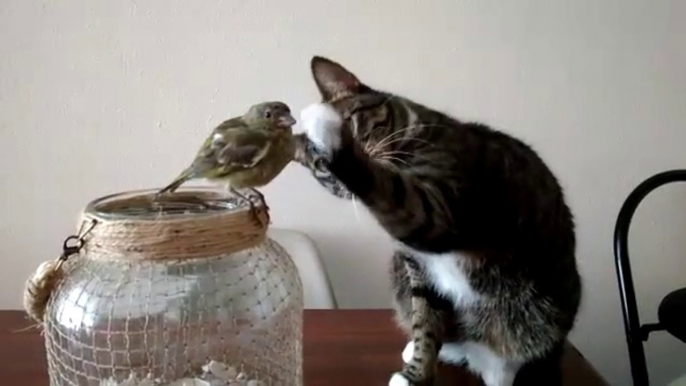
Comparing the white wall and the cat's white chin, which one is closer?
the cat's white chin

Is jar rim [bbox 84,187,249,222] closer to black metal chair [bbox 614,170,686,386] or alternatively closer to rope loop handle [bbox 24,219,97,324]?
rope loop handle [bbox 24,219,97,324]

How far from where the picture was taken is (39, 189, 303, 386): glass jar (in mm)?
536

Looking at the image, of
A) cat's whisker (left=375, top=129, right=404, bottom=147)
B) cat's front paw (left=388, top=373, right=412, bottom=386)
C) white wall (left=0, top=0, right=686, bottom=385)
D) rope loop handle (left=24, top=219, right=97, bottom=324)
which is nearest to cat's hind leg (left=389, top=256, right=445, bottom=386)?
cat's front paw (left=388, top=373, right=412, bottom=386)

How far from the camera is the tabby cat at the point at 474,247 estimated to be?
76 centimetres

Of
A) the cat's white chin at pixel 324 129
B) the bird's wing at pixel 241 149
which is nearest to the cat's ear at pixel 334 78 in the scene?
the cat's white chin at pixel 324 129

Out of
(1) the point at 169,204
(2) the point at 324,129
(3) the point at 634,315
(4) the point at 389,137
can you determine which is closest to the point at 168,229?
(1) the point at 169,204

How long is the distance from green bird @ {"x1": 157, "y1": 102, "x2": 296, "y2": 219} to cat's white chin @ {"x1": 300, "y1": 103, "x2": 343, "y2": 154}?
56 millimetres

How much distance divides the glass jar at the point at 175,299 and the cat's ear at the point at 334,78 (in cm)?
22

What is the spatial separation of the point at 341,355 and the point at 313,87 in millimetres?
536

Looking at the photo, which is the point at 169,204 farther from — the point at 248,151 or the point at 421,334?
the point at 421,334

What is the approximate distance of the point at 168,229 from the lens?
52cm

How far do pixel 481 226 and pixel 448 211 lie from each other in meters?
0.06

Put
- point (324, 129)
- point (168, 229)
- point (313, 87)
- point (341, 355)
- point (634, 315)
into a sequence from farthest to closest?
point (313, 87), point (634, 315), point (341, 355), point (324, 129), point (168, 229)

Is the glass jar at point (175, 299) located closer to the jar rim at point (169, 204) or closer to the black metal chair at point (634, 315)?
the jar rim at point (169, 204)
